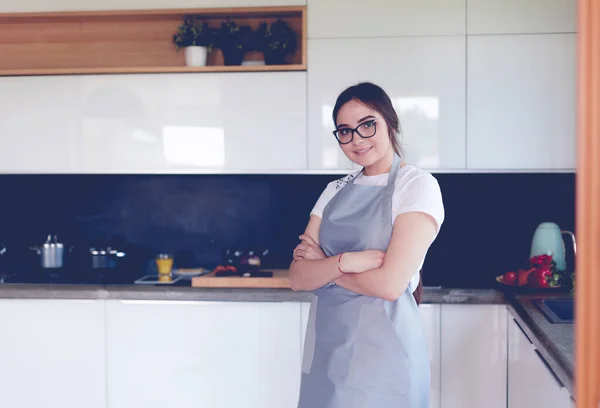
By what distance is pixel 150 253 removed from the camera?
3318 millimetres

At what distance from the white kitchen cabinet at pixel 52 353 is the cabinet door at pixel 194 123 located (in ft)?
2.23

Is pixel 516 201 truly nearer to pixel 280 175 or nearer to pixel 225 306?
pixel 280 175

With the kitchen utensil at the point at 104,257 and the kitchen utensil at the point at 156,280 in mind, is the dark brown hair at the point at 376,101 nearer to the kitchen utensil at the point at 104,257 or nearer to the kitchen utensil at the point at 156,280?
the kitchen utensil at the point at 156,280

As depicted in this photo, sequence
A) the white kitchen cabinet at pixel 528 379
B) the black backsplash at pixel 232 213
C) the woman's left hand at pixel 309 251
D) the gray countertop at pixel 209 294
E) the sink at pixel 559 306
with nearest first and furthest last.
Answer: the white kitchen cabinet at pixel 528 379 → the woman's left hand at pixel 309 251 → the sink at pixel 559 306 → the gray countertop at pixel 209 294 → the black backsplash at pixel 232 213

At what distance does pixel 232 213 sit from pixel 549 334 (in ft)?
5.99

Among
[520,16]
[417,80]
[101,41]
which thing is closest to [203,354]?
[417,80]

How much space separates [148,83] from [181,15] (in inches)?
17.2

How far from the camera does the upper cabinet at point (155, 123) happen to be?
A: 114 inches

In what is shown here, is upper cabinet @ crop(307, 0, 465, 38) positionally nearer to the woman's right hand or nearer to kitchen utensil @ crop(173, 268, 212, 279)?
kitchen utensil @ crop(173, 268, 212, 279)


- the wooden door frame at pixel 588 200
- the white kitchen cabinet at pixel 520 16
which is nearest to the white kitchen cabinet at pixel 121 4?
the white kitchen cabinet at pixel 520 16

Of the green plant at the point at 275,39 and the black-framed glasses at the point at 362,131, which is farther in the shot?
the green plant at the point at 275,39

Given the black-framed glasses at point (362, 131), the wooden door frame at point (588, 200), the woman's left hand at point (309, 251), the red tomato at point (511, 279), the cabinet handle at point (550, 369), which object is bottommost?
the cabinet handle at point (550, 369)

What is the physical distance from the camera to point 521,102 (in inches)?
111

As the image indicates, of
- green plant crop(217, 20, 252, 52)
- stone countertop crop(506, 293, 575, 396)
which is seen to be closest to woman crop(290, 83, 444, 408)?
stone countertop crop(506, 293, 575, 396)
